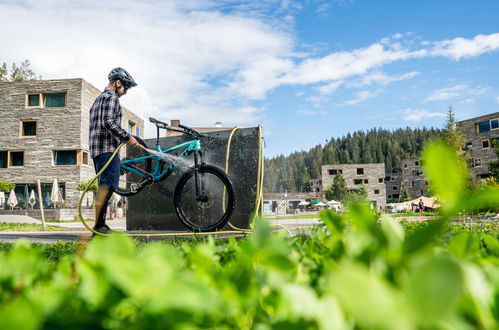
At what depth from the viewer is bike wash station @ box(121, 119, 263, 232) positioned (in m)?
4.24

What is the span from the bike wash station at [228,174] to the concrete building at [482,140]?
136 ft

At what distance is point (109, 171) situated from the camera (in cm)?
373

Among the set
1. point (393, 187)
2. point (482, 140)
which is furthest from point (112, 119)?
point (393, 187)

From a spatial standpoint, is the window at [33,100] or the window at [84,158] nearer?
the window at [84,158]

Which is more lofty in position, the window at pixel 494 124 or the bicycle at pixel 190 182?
the window at pixel 494 124

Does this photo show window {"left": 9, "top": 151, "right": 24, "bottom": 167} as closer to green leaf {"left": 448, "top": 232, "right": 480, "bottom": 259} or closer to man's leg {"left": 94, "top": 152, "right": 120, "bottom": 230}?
man's leg {"left": 94, "top": 152, "right": 120, "bottom": 230}

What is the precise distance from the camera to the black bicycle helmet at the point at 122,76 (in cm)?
398

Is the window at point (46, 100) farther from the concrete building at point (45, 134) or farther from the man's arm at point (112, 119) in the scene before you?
the man's arm at point (112, 119)

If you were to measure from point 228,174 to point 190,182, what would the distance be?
1.62 ft

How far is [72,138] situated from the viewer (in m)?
25.3

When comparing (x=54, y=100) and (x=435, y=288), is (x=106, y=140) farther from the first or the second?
(x=54, y=100)

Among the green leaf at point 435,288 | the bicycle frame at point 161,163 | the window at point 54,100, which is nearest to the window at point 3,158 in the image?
the window at point 54,100

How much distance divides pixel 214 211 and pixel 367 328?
4349 millimetres

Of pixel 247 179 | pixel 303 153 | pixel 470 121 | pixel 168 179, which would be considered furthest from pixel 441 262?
pixel 303 153
